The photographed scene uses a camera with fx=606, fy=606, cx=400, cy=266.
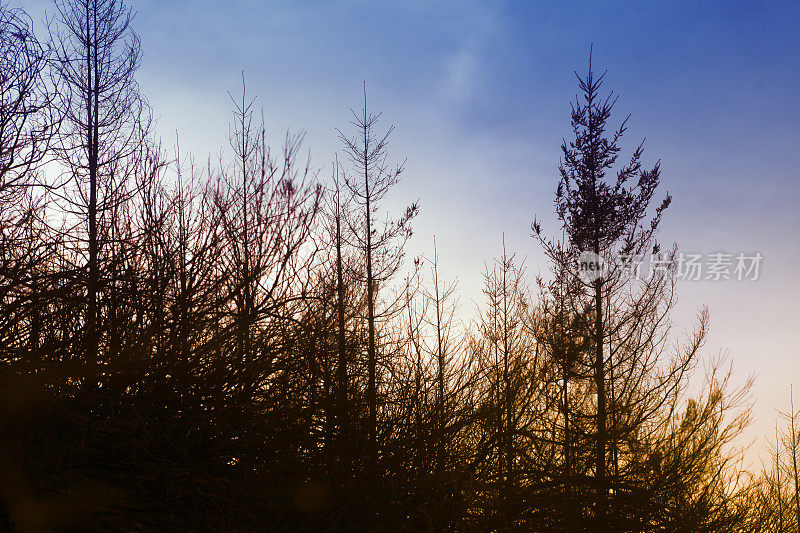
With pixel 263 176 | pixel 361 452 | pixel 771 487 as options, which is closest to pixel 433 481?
pixel 361 452

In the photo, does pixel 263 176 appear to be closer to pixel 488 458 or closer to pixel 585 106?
pixel 488 458

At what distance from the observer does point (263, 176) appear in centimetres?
827

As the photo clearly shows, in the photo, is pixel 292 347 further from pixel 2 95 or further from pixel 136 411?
pixel 2 95

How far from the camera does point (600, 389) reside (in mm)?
13680

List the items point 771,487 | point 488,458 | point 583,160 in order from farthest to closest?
point 771,487 < point 583,160 < point 488,458

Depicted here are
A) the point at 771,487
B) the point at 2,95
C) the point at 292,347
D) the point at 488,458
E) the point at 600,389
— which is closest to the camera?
the point at 2,95

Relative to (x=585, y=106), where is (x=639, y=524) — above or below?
below

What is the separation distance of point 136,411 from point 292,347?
176cm

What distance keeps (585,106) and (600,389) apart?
7.51 metres

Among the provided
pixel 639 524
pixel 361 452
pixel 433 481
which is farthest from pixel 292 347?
pixel 639 524

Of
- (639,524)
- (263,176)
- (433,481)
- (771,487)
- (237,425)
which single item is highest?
(263,176)

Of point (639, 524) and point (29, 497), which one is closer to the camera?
point (29, 497)

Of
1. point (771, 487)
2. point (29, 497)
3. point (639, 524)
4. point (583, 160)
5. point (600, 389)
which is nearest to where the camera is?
point (29, 497)

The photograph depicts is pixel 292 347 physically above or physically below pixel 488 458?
above
